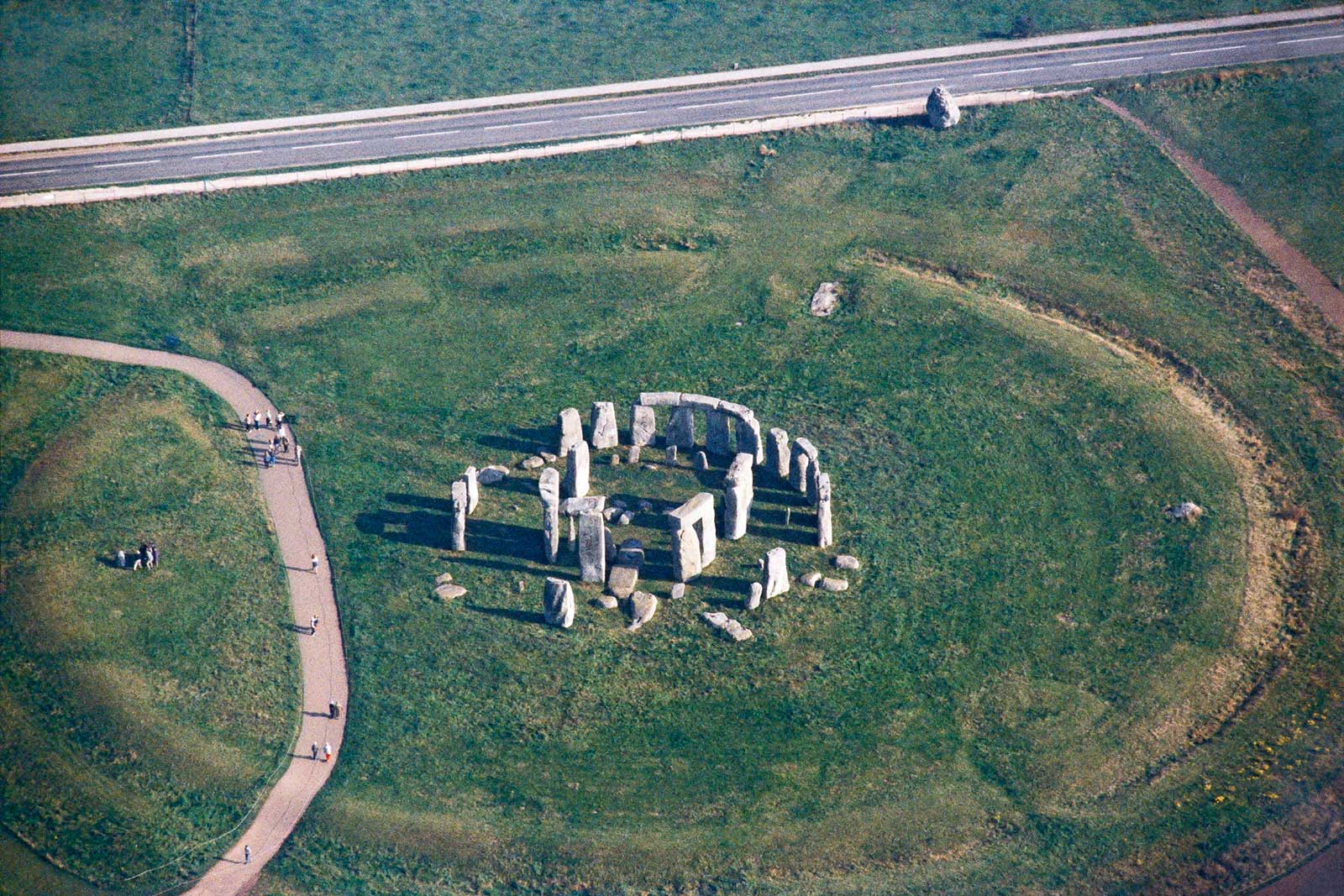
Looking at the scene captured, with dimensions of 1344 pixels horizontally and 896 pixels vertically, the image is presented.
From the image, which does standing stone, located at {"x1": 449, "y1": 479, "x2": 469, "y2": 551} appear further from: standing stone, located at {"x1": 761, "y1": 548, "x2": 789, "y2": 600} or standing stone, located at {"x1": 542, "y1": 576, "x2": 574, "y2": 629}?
standing stone, located at {"x1": 761, "y1": 548, "x2": 789, "y2": 600}

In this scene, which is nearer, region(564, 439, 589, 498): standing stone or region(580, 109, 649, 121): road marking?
region(564, 439, 589, 498): standing stone

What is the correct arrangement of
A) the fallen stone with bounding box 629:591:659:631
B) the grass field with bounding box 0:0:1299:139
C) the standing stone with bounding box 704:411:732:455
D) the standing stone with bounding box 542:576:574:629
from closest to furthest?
the standing stone with bounding box 542:576:574:629 → the fallen stone with bounding box 629:591:659:631 → the standing stone with bounding box 704:411:732:455 → the grass field with bounding box 0:0:1299:139

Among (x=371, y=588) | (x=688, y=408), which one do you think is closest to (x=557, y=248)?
(x=688, y=408)

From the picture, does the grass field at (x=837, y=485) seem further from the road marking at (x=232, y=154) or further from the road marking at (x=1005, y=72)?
the road marking at (x=232, y=154)

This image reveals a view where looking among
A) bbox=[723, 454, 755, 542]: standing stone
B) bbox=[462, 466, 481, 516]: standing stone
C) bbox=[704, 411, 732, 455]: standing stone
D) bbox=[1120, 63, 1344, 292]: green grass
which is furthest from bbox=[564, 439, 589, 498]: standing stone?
bbox=[1120, 63, 1344, 292]: green grass

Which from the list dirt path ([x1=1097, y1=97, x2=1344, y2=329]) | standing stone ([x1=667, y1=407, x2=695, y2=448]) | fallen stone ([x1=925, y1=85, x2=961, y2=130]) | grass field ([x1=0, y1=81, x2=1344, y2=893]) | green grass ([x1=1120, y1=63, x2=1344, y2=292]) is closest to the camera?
grass field ([x1=0, y1=81, x2=1344, y2=893])

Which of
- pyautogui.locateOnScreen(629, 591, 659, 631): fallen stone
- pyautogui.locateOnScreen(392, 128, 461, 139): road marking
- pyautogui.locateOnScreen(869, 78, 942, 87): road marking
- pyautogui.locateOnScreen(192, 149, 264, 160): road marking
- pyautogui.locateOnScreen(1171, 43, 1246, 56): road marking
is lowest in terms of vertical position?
pyautogui.locateOnScreen(629, 591, 659, 631): fallen stone
